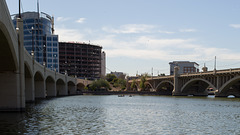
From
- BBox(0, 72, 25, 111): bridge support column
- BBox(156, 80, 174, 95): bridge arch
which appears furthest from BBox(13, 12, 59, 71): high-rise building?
BBox(0, 72, 25, 111): bridge support column

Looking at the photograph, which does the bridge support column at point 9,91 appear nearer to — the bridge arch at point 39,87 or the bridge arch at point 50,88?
the bridge arch at point 39,87

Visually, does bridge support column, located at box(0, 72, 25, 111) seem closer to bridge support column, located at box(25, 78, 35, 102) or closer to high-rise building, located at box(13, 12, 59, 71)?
bridge support column, located at box(25, 78, 35, 102)

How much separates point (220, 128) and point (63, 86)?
107539 mm

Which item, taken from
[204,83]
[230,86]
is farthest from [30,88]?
[204,83]

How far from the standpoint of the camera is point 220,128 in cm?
2980

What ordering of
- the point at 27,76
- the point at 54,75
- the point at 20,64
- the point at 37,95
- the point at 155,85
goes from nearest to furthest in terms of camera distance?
1. the point at 20,64
2. the point at 27,76
3. the point at 37,95
4. the point at 54,75
5. the point at 155,85

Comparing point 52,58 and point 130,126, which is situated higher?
point 52,58

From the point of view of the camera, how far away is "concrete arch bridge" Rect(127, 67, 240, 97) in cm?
9362

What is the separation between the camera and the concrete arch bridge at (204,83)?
93625mm

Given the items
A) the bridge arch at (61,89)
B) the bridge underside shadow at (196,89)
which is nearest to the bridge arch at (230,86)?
the bridge underside shadow at (196,89)

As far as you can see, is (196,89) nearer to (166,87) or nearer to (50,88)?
(166,87)

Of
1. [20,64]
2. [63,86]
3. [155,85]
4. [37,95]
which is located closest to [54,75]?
[37,95]

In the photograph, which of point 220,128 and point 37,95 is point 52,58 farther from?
point 220,128

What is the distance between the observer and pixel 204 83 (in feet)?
411
